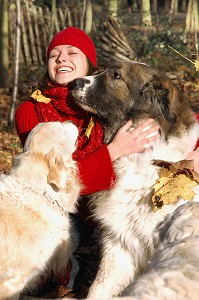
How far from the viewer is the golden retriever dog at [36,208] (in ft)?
13.3

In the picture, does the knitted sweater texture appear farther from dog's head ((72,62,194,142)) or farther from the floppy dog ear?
the floppy dog ear

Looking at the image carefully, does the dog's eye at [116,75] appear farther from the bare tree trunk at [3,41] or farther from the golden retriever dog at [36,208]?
the bare tree trunk at [3,41]

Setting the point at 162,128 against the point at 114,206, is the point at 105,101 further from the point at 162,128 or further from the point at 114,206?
the point at 114,206

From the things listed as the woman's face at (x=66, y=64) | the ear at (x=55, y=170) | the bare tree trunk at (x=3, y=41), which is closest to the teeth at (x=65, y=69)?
the woman's face at (x=66, y=64)

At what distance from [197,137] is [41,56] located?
44.9 feet

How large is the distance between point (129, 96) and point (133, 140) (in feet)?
1.36

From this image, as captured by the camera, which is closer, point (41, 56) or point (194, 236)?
point (194, 236)

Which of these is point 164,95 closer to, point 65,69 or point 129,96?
point 129,96

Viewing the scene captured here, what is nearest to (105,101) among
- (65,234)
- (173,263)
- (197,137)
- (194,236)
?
(197,137)

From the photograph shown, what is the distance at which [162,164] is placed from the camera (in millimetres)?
4184

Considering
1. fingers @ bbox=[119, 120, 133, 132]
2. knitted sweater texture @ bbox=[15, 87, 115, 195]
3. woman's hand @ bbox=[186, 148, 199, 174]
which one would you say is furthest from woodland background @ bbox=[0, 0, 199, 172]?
woman's hand @ bbox=[186, 148, 199, 174]

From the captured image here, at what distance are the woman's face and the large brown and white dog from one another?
53cm

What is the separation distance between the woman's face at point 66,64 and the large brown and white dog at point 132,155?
1.73 feet

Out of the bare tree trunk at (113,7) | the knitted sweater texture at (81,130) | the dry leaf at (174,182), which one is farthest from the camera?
the bare tree trunk at (113,7)
